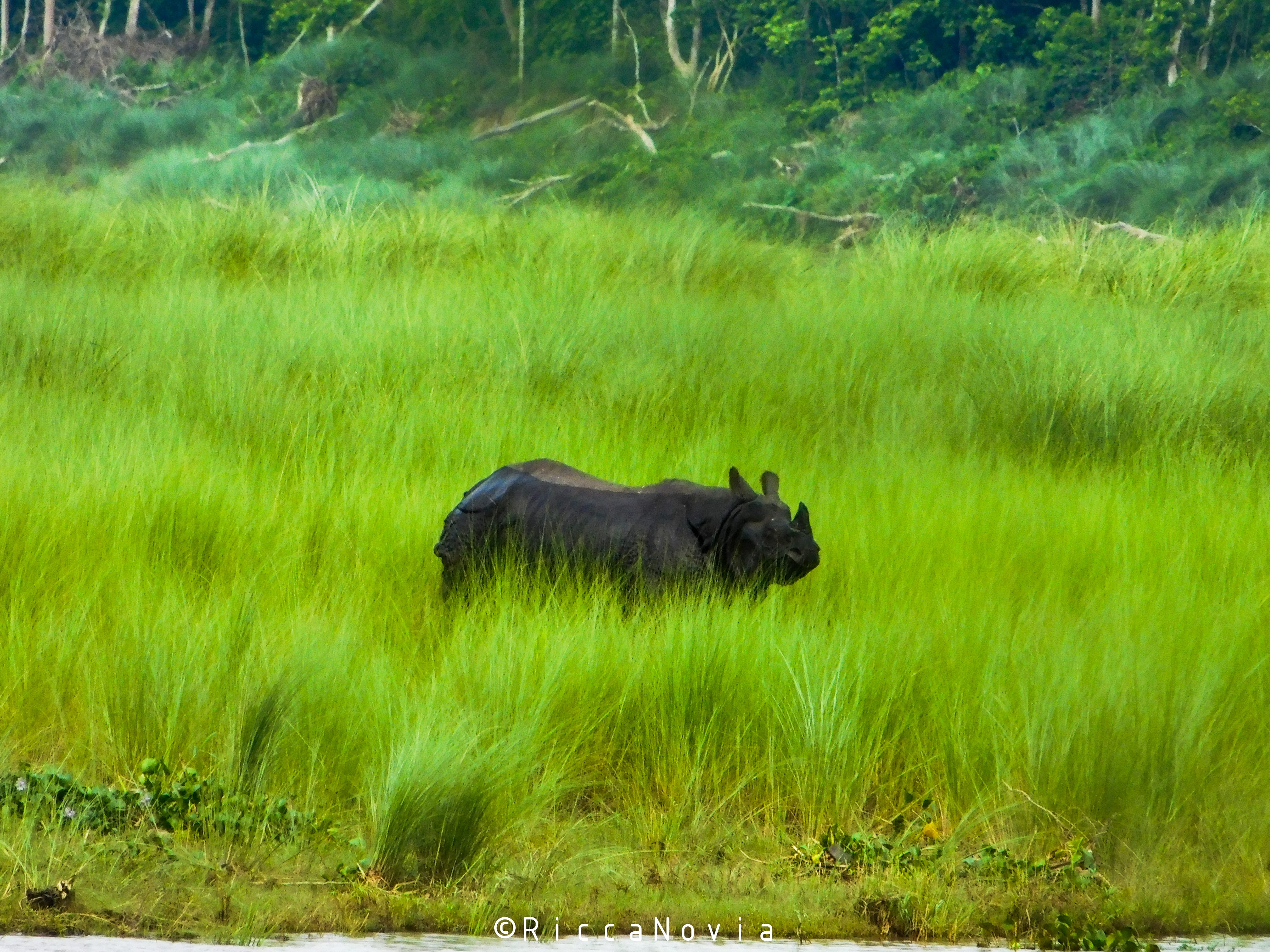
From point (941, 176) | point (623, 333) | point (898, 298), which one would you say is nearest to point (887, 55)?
point (941, 176)

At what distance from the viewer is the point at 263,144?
74.5ft

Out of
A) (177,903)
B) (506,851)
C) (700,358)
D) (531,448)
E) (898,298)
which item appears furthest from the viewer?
(898,298)

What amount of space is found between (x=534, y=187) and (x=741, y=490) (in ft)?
56.4

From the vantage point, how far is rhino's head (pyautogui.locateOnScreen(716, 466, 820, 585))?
4.27 m

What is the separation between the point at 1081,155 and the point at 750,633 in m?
16.0

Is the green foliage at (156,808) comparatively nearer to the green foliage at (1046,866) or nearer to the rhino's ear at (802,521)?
the green foliage at (1046,866)

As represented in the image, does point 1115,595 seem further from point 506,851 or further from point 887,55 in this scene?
point 887,55

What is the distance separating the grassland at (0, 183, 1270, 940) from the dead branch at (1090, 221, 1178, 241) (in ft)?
13.5

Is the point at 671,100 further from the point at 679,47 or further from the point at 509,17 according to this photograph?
the point at 509,17

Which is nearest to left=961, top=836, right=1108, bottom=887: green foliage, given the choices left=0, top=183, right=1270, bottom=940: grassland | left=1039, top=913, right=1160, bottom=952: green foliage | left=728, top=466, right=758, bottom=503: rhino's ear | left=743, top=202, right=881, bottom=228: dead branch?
left=0, top=183, right=1270, bottom=940: grassland

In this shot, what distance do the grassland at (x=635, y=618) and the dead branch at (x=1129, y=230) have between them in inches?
162

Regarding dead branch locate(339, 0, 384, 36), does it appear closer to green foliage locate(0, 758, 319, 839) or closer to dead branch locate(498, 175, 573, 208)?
dead branch locate(498, 175, 573, 208)

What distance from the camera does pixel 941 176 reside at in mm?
18703

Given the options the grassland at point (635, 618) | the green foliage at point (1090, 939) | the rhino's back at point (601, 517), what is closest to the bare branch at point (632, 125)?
the grassland at point (635, 618)
